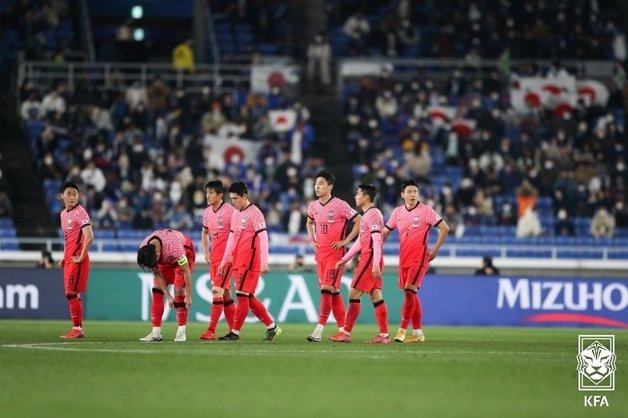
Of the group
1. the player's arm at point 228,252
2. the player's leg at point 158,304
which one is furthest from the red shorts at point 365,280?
the player's leg at point 158,304

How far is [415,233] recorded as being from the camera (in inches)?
825

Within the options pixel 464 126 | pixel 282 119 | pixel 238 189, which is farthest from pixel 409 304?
pixel 464 126

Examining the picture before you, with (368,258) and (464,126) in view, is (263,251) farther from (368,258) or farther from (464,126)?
(464,126)

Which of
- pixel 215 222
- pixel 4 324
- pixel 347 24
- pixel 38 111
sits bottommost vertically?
pixel 4 324

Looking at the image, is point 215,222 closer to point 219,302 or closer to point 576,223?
point 219,302

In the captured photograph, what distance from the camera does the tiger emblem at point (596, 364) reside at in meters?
15.2

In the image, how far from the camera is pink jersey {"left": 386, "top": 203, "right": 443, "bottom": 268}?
2091 centimetres

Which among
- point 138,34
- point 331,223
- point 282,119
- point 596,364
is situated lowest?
point 596,364

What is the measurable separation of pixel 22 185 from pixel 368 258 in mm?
19918

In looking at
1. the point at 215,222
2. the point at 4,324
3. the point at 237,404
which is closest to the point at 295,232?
the point at 4,324

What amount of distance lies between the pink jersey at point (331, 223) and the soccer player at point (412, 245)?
2.13ft

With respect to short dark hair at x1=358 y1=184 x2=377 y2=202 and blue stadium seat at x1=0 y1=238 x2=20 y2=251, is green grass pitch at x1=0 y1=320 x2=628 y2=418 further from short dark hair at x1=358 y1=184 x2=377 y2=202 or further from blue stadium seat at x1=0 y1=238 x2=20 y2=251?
blue stadium seat at x1=0 y1=238 x2=20 y2=251

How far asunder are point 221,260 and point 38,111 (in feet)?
63.0

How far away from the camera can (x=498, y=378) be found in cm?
1502
